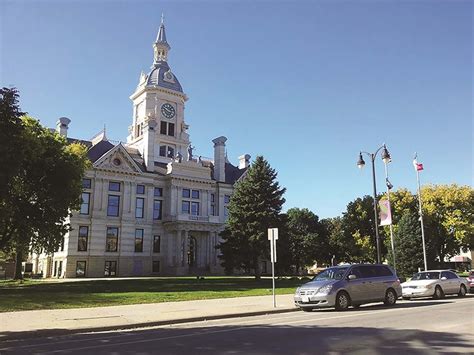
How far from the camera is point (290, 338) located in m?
10.5

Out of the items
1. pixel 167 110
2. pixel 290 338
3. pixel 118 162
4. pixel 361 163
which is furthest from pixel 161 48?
pixel 290 338

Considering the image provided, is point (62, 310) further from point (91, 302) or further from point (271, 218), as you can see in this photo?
point (271, 218)

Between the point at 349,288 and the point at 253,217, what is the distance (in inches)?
989

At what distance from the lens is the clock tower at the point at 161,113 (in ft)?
240

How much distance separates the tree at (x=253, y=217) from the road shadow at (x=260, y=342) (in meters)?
29.3

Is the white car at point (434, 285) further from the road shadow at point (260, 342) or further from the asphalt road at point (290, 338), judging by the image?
the road shadow at point (260, 342)

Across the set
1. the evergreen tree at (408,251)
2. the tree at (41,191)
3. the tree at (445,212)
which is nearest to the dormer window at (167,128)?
the tree at (41,191)

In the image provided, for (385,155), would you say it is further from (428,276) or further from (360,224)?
(360,224)

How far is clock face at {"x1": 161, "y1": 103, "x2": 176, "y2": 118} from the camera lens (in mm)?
75188

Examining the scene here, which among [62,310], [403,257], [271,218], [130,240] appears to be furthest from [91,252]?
[62,310]

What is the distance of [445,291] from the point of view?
22.5 meters

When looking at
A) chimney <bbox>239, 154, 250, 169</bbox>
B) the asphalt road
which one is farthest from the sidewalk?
chimney <bbox>239, 154, 250, 169</bbox>

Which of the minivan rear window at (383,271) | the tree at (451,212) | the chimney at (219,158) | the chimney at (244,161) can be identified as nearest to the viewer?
the minivan rear window at (383,271)

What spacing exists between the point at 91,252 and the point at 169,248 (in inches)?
432
